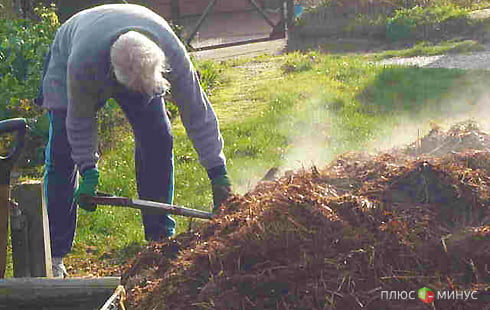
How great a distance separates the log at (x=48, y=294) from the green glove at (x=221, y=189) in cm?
139

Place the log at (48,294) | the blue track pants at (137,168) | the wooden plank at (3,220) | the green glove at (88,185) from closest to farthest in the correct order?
the log at (48,294)
the wooden plank at (3,220)
the green glove at (88,185)
the blue track pants at (137,168)

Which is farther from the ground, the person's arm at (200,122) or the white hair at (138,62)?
the white hair at (138,62)

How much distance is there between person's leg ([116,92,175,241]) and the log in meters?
1.72

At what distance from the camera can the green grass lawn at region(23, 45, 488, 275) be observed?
6289 millimetres

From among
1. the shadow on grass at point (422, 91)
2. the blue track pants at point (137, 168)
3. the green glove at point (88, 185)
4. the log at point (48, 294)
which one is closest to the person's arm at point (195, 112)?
the blue track pants at point (137, 168)

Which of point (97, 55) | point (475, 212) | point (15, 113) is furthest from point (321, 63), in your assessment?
point (475, 212)

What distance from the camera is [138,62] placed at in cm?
425

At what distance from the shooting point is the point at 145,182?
5.44m

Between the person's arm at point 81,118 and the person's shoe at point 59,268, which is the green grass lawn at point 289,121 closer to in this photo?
the person's shoe at point 59,268

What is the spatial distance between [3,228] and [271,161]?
3.31 meters

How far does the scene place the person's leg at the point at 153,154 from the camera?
5184 mm

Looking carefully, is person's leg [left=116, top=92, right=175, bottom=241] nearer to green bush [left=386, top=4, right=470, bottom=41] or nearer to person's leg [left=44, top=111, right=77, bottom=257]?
person's leg [left=44, top=111, right=77, bottom=257]

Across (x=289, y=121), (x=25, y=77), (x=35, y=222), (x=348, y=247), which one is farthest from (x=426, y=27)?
(x=348, y=247)

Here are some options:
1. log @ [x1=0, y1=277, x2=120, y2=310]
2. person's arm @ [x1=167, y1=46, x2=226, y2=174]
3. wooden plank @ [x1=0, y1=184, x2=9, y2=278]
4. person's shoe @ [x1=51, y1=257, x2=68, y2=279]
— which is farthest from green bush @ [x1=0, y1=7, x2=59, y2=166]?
log @ [x1=0, y1=277, x2=120, y2=310]
